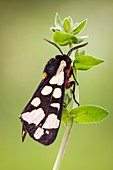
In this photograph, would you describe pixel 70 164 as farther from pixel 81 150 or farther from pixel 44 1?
pixel 44 1

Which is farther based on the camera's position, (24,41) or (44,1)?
(44,1)

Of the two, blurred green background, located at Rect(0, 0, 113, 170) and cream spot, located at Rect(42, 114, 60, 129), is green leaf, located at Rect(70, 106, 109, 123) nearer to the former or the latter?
cream spot, located at Rect(42, 114, 60, 129)

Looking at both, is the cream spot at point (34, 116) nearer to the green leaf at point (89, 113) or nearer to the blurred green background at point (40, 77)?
the green leaf at point (89, 113)

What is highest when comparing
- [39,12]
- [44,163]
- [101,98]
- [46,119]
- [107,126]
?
[39,12]

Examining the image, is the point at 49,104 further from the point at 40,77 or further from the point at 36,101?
the point at 40,77

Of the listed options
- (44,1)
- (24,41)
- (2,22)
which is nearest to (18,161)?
(24,41)

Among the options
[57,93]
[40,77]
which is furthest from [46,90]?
[40,77]
